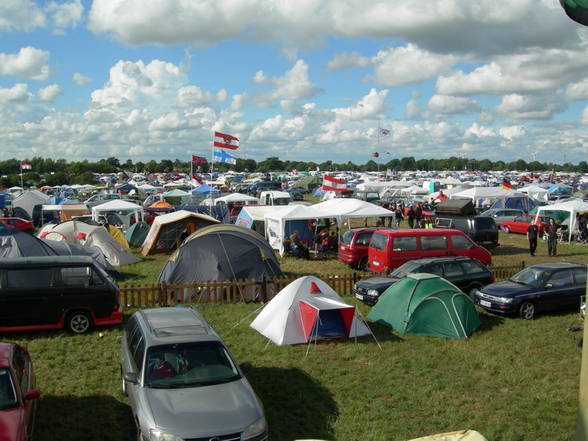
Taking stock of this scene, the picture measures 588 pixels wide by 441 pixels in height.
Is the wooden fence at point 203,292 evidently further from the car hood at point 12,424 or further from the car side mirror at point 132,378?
the car hood at point 12,424

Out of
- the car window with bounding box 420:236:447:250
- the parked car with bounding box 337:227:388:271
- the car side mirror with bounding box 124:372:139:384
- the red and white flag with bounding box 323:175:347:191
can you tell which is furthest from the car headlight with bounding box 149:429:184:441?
the red and white flag with bounding box 323:175:347:191

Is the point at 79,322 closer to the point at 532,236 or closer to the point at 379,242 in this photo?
the point at 379,242

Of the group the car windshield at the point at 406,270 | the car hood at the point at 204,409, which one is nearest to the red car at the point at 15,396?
the car hood at the point at 204,409

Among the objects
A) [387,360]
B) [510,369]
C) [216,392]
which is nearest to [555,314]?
[510,369]

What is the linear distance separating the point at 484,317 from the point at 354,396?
237 inches

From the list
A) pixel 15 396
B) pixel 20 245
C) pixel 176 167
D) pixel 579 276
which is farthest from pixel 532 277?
pixel 176 167

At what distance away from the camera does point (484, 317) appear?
13.1 metres

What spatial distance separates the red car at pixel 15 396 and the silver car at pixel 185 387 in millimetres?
1243

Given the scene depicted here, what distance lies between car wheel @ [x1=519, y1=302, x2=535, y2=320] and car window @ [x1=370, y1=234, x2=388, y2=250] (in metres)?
4.99

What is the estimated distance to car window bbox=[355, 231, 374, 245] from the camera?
63.6 ft

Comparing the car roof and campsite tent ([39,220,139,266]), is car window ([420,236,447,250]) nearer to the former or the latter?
the car roof

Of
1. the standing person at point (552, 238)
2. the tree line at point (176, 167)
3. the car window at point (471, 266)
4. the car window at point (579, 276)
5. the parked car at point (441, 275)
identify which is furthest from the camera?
the tree line at point (176, 167)

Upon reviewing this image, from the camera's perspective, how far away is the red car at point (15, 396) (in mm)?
5793

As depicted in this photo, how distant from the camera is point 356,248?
19297 mm
